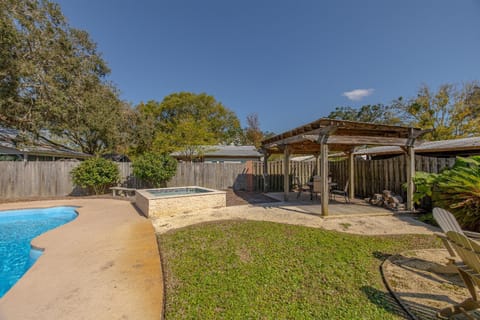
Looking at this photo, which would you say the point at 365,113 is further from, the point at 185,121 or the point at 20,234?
the point at 20,234

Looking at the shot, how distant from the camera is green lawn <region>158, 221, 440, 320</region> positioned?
2.37 m

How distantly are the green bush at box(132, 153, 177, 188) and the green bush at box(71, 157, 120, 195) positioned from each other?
111 cm

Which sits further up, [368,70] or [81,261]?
[368,70]

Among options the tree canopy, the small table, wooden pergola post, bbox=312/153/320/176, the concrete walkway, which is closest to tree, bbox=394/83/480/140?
the tree canopy

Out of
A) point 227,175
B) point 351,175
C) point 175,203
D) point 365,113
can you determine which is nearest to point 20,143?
point 175,203

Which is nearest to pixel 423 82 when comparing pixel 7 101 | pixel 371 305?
pixel 371 305

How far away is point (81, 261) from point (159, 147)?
1318 centimetres

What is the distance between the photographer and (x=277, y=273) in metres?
3.10

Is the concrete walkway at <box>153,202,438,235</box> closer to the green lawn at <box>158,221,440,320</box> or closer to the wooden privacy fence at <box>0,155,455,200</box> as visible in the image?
the green lawn at <box>158,221,440,320</box>

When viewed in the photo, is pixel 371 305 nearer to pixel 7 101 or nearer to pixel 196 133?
pixel 196 133

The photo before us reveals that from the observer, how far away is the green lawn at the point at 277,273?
2.37m

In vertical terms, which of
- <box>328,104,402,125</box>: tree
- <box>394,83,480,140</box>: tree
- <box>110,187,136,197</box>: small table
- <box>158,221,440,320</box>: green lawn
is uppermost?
<box>328,104,402,125</box>: tree

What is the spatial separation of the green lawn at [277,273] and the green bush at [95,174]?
7562mm

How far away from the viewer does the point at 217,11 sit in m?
11.7
